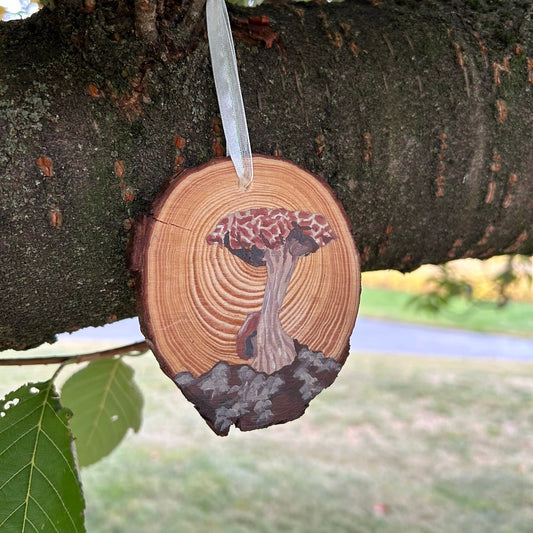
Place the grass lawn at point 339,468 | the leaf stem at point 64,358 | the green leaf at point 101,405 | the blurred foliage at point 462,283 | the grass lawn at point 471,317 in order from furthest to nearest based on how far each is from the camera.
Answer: the grass lawn at point 471,317, the grass lawn at point 339,468, the blurred foliage at point 462,283, the green leaf at point 101,405, the leaf stem at point 64,358

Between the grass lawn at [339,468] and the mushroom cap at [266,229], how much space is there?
150 inches

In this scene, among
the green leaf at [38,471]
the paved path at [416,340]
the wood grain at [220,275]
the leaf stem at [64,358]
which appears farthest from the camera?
the paved path at [416,340]

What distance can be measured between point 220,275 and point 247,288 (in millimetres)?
48

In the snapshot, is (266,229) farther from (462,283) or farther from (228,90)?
(462,283)

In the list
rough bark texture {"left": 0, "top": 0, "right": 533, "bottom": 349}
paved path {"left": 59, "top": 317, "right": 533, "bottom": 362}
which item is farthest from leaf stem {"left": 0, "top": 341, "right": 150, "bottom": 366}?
paved path {"left": 59, "top": 317, "right": 533, "bottom": 362}

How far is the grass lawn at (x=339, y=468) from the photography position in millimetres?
4523

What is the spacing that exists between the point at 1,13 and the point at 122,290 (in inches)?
38.6

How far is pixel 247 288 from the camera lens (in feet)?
3.12

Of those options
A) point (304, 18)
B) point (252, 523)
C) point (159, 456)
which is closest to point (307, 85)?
point (304, 18)

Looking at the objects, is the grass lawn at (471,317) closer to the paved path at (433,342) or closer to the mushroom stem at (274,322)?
the paved path at (433,342)

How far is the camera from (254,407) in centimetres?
95

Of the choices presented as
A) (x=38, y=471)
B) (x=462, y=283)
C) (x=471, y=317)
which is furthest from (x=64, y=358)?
(x=471, y=317)

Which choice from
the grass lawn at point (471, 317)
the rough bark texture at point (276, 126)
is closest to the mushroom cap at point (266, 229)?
the rough bark texture at point (276, 126)

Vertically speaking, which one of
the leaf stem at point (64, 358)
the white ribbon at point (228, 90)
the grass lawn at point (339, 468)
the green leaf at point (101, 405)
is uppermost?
the white ribbon at point (228, 90)
